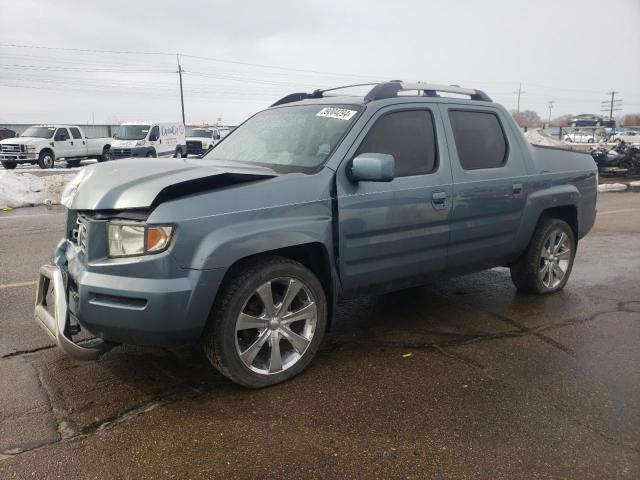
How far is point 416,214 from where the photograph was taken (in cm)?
394

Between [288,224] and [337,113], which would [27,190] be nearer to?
[337,113]

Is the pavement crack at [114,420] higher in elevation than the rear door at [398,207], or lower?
lower

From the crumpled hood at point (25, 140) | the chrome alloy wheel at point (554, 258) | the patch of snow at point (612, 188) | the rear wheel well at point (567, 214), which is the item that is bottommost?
the patch of snow at point (612, 188)

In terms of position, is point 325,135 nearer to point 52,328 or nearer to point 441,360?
point 441,360

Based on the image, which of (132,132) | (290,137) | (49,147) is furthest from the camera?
(132,132)

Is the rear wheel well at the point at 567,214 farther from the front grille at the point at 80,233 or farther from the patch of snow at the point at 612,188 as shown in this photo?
the patch of snow at the point at 612,188

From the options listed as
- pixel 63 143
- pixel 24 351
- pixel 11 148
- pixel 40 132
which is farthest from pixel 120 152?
pixel 24 351

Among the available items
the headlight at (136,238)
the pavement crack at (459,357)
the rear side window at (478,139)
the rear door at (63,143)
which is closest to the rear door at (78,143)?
the rear door at (63,143)

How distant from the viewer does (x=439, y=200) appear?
4.09 metres

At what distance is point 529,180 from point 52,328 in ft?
12.7

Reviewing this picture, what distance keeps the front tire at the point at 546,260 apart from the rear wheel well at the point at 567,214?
0.28ft

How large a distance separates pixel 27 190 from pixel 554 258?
12.8 meters

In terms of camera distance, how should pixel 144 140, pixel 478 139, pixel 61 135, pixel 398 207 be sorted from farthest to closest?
pixel 144 140, pixel 61 135, pixel 478 139, pixel 398 207

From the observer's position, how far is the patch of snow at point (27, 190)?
13.0m
